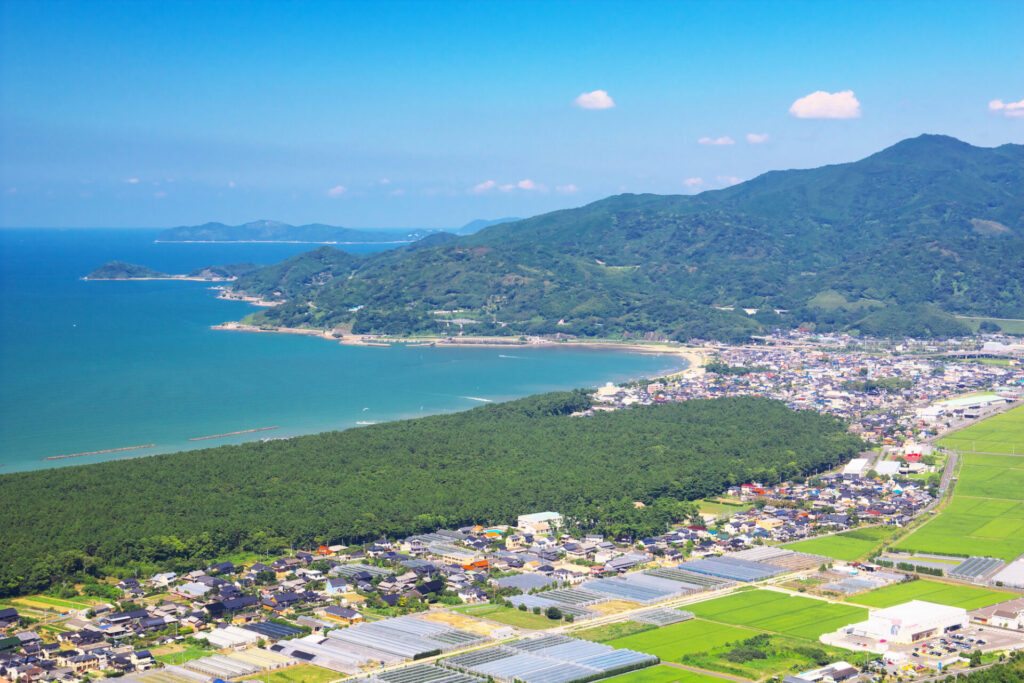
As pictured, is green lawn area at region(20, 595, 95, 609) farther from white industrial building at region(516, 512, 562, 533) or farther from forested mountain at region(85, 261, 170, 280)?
forested mountain at region(85, 261, 170, 280)

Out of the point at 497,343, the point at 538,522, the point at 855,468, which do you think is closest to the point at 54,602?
the point at 538,522

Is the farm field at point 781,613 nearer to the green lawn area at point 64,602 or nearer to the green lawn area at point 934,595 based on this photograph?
the green lawn area at point 934,595

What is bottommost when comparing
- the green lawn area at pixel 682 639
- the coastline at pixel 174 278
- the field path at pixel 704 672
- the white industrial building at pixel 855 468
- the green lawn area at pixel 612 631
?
the field path at pixel 704 672

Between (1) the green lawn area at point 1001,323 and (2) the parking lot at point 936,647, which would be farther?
(1) the green lawn area at point 1001,323

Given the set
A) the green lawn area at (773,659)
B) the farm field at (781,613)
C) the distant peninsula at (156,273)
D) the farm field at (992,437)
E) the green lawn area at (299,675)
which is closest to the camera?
the green lawn area at (299,675)

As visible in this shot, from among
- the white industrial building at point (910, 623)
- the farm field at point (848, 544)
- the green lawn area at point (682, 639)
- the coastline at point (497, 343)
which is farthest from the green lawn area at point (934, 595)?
the coastline at point (497, 343)

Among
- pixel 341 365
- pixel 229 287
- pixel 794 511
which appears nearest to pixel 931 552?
pixel 794 511
